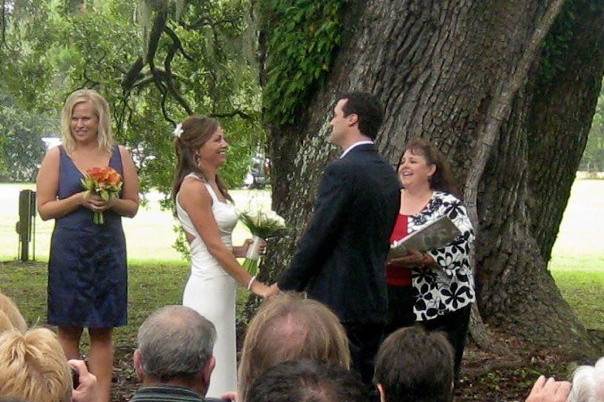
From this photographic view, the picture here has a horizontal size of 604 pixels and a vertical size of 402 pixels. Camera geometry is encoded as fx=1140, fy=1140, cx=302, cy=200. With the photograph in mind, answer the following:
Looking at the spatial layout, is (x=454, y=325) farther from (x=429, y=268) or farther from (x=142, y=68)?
(x=142, y=68)

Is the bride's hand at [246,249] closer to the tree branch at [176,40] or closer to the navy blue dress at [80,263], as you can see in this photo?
the navy blue dress at [80,263]

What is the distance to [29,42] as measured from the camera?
20.3 meters

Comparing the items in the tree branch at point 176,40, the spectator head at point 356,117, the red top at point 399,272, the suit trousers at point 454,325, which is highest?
the tree branch at point 176,40

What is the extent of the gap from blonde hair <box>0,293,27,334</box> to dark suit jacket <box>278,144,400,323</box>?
187 centimetres

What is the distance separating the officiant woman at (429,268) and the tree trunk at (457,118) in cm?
184

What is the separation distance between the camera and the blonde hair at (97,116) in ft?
21.4

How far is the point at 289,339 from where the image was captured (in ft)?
11.8

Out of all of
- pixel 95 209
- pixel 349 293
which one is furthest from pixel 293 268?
pixel 95 209

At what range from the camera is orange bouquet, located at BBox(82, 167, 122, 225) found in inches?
251

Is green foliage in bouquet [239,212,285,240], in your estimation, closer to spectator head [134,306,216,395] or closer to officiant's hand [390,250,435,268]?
officiant's hand [390,250,435,268]

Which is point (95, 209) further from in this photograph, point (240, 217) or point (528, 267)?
point (528, 267)

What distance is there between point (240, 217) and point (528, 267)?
12.5 feet

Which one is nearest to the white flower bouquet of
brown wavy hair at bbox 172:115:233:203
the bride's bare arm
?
the bride's bare arm

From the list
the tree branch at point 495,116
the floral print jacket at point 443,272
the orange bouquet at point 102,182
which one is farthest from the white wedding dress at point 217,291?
the tree branch at point 495,116
